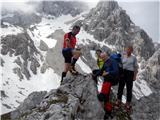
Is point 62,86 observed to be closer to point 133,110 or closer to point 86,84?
point 86,84

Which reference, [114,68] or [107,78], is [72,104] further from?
[114,68]

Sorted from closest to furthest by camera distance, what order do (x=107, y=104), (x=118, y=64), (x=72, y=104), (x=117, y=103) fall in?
1. (x=72, y=104)
2. (x=107, y=104)
3. (x=118, y=64)
4. (x=117, y=103)

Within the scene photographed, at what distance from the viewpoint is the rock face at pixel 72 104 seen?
1928cm

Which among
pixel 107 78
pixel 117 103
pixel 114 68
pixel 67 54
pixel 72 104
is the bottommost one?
pixel 117 103

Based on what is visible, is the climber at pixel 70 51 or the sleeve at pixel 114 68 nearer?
the sleeve at pixel 114 68

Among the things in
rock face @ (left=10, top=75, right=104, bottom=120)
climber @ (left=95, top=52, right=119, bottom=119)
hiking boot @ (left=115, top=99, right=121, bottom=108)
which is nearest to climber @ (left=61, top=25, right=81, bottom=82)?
rock face @ (left=10, top=75, right=104, bottom=120)

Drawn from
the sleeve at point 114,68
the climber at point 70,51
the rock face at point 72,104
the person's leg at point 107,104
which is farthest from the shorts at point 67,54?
the person's leg at point 107,104

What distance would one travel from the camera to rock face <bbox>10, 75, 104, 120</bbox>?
19281mm

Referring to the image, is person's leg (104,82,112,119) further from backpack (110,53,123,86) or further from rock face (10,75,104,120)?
backpack (110,53,123,86)

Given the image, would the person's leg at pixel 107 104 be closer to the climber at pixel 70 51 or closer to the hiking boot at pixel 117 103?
the hiking boot at pixel 117 103

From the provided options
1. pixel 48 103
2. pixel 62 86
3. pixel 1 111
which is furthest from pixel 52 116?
pixel 1 111

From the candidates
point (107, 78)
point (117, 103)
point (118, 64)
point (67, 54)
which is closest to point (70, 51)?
point (67, 54)

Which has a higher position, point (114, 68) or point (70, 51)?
point (70, 51)

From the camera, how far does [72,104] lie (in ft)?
65.3
